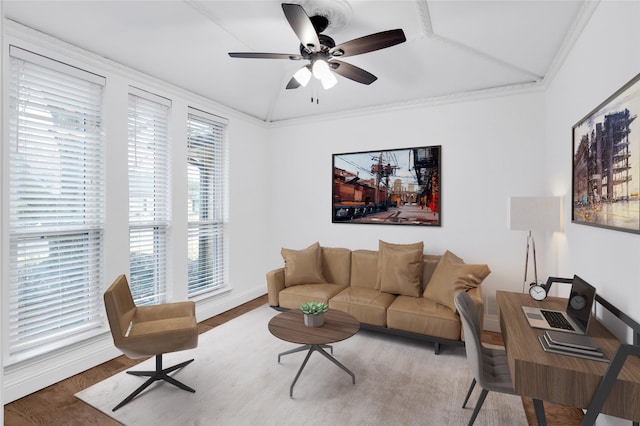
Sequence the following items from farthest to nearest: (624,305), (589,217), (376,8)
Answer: (376,8), (589,217), (624,305)

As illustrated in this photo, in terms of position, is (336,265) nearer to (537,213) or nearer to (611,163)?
(537,213)

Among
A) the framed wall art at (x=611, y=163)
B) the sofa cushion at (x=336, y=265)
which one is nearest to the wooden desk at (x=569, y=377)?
the framed wall art at (x=611, y=163)

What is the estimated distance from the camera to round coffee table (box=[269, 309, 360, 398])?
→ 2.71m

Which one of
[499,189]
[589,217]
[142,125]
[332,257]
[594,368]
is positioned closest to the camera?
[594,368]

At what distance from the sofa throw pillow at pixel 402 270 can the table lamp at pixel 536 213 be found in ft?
3.42

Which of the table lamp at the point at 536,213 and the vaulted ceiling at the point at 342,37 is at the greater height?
the vaulted ceiling at the point at 342,37

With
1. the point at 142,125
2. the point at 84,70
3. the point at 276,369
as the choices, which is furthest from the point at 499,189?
the point at 84,70

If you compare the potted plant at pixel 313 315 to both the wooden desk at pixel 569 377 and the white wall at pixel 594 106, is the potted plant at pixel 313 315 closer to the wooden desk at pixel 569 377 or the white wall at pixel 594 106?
the wooden desk at pixel 569 377

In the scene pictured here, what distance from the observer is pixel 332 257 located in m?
4.52

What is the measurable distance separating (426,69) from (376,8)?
3.71 ft

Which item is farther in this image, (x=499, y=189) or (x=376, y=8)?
(x=499, y=189)

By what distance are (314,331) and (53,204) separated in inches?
94.2

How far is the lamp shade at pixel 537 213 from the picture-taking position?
3.09m

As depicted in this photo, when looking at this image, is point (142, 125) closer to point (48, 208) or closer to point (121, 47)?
point (121, 47)
